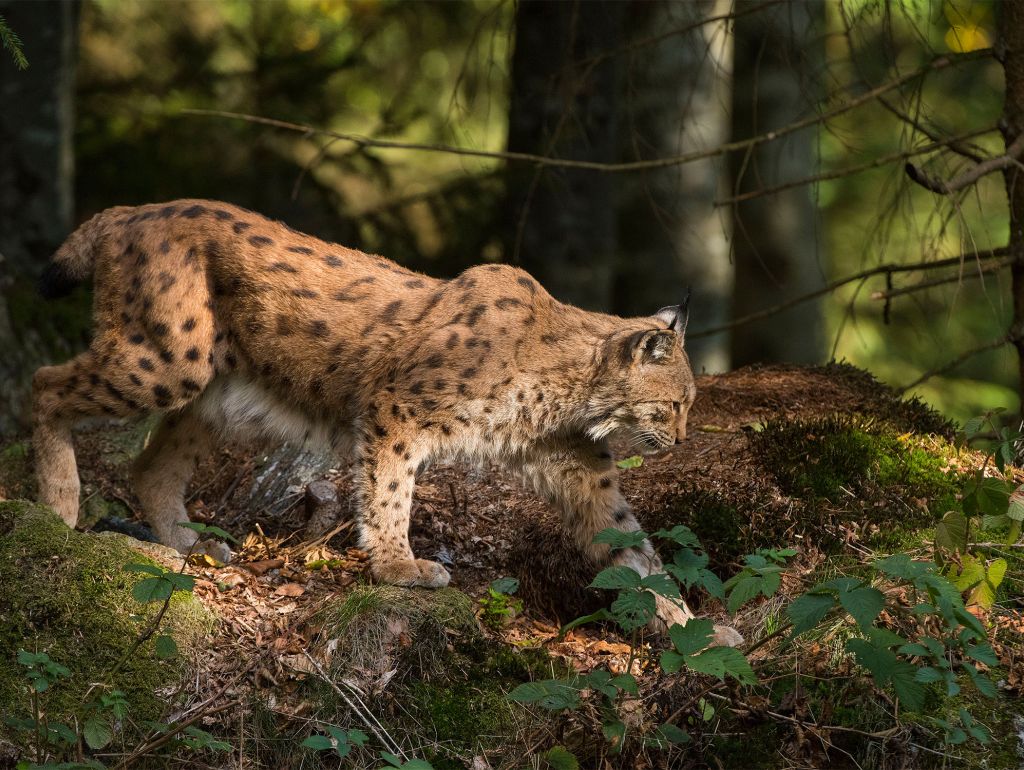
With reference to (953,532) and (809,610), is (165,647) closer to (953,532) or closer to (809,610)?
(809,610)

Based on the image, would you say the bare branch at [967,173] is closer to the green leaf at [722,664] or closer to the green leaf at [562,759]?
the green leaf at [722,664]

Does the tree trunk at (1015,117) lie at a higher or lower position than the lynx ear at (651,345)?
higher

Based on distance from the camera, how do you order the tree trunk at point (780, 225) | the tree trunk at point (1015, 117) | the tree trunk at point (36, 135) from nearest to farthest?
the tree trunk at point (1015, 117)
the tree trunk at point (36, 135)
the tree trunk at point (780, 225)

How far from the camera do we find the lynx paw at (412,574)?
5320 mm

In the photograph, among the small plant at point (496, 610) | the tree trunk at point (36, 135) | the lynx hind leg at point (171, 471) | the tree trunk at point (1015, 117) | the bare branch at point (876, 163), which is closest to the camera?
the small plant at point (496, 610)

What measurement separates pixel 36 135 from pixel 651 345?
576 cm

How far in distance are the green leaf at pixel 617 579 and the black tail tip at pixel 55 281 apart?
3.49m

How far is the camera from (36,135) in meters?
9.31

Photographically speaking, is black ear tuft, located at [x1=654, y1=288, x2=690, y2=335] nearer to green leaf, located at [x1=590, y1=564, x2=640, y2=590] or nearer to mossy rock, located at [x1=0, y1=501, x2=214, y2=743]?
green leaf, located at [x1=590, y1=564, x2=640, y2=590]

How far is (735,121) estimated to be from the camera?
12.1 m

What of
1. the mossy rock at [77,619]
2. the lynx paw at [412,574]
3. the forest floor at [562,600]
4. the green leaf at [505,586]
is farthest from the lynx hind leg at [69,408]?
the green leaf at [505,586]

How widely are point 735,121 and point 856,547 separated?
7478 mm

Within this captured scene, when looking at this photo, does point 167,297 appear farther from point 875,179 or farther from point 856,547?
point 875,179

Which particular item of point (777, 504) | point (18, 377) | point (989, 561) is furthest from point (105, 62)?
point (989, 561)
